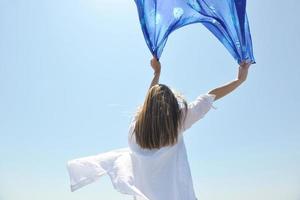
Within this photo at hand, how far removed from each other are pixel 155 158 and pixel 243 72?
186cm

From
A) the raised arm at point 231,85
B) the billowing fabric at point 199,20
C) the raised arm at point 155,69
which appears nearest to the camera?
the raised arm at point 231,85

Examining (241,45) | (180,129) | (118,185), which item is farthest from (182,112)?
(241,45)

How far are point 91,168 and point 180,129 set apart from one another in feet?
3.99

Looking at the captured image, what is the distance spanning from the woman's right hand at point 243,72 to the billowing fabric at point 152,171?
72 centimetres

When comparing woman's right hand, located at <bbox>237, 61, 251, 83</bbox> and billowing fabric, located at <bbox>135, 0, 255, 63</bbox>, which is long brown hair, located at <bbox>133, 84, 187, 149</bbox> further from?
billowing fabric, located at <bbox>135, 0, 255, 63</bbox>

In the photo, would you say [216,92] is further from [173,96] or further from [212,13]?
[212,13]

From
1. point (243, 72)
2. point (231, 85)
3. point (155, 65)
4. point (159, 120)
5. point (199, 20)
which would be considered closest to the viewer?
point (159, 120)

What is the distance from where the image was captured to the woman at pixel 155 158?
182 inches

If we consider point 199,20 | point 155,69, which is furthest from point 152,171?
point 199,20

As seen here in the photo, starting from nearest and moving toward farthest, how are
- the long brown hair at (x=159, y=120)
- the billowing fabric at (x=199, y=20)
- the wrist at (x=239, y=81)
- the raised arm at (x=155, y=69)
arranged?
the long brown hair at (x=159, y=120) < the wrist at (x=239, y=81) < the raised arm at (x=155, y=69) < the billowing fabric at (x=199, y=20)

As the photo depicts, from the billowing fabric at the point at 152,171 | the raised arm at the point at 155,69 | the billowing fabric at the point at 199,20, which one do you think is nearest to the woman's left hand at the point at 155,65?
the raised arm at the point at 155,69

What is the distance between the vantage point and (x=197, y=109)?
15.6ft

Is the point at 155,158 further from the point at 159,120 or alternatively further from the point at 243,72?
the point at 243,72

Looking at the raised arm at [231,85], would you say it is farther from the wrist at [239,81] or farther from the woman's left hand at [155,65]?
the woman's left hand at [155,65]
